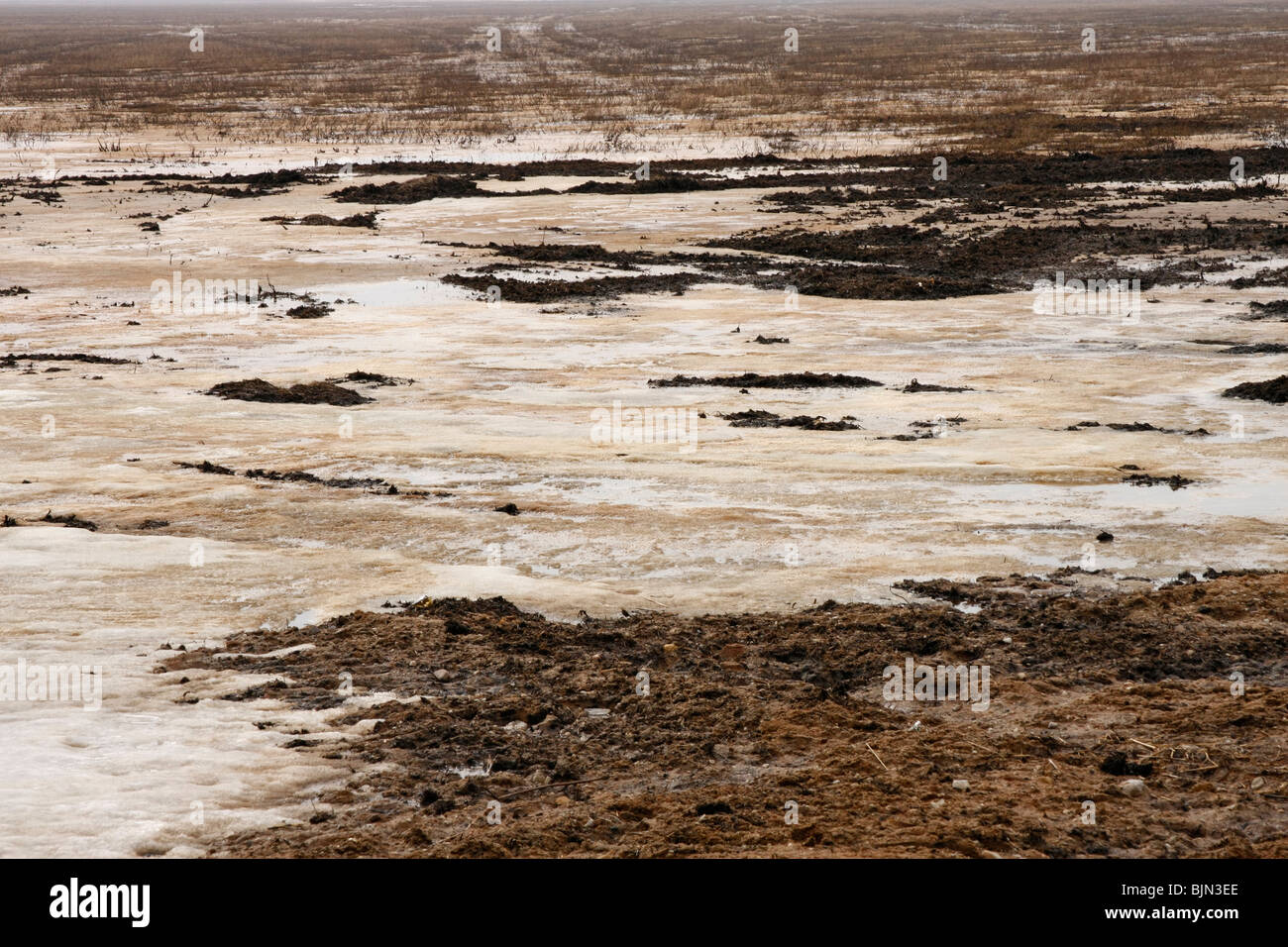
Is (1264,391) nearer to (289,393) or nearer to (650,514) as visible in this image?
(650,514)

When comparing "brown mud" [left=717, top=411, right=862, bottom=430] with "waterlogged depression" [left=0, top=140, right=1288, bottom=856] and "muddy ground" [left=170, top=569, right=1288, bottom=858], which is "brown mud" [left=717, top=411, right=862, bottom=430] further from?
"muddy ground" [left=170, top=569, right=1288, bottom=858]

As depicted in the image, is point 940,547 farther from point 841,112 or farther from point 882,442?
point 841,112

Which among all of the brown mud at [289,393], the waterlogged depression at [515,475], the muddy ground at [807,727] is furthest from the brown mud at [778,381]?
the muddy ground at [807,727]

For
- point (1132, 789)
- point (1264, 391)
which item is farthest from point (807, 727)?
point (1264, 391)

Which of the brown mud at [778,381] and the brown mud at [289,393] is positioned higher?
the brown mud at [289,393]

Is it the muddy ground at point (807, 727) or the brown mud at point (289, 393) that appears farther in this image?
the brown mud at point (289, 393)

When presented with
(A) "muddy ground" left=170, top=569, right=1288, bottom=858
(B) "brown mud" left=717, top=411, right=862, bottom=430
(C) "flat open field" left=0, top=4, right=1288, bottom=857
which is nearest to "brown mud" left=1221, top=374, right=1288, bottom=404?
(C) "flat open field" left=0, top=4, right=1288, bottom=857

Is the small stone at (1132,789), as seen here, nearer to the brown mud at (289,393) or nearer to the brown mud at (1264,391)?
the brown mud at (1264,391)
